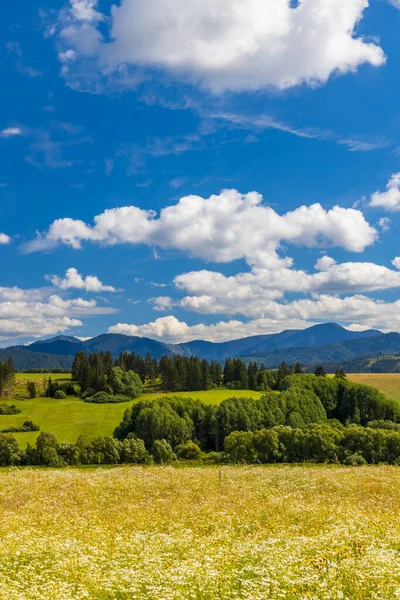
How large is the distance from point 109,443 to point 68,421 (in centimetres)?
3894

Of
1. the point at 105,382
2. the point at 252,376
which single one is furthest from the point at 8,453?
the point at 252,376

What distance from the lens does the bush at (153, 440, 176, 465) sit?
85.9m

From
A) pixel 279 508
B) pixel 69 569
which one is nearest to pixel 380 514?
pixel 279 508

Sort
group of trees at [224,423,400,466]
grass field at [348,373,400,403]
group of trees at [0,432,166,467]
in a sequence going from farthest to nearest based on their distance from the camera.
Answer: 1. grass field at [348,373,400,403]
2. group of trees at [0,432,166,467]
3. group of trees at [224,423,400,466]

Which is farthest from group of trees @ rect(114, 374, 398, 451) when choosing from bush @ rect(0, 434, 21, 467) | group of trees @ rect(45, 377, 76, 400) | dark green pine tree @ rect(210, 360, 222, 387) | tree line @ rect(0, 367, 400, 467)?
dark green pine tree @ rect(210, 360, 222, 387)

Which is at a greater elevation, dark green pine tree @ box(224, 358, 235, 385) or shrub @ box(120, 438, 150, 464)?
dark green pine tree @ box(224, 358, 235, 385)

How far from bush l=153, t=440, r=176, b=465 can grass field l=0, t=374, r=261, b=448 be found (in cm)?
2078

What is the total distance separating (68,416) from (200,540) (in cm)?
11341

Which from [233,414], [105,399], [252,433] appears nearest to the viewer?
[252,433]

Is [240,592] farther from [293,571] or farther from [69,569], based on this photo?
[69,569]

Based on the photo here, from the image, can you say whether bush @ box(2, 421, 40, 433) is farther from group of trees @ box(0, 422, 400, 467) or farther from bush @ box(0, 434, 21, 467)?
bush @ box(0, 434, 21, 467)

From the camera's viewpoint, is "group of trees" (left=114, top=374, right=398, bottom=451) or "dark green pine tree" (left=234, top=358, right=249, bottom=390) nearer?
"group of trees" (left=114, top=374, right=398, bottom=451)

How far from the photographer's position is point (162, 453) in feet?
287

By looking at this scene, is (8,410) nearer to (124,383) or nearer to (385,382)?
(124,383)
